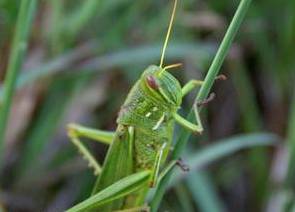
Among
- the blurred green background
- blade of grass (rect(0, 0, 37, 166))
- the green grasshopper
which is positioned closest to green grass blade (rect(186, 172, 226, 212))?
the blurred green background

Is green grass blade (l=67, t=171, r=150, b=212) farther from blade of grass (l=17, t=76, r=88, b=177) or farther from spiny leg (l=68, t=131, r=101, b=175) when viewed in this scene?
blade of grass (l=17, t=76, r=88, b=177)

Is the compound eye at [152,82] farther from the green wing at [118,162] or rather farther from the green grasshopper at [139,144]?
the green wing at [118,162]

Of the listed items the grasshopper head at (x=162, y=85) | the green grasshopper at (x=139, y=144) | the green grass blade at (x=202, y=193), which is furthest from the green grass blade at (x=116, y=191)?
the green grass blade at (x=202, y=193)

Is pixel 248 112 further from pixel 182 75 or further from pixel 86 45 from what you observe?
pixel 86 45

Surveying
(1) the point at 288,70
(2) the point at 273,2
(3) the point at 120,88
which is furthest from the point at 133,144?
(2) the point at 273,2

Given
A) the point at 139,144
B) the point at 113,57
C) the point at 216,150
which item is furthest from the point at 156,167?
the point at 113,57

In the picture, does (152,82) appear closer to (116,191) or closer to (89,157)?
(116,191)
